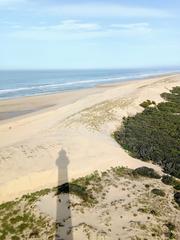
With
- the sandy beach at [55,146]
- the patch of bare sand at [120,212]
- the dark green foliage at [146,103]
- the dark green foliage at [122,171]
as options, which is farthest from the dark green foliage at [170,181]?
the dark green foliage at [146,103]

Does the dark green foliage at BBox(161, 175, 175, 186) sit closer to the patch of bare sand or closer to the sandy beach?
the patch of bare sand

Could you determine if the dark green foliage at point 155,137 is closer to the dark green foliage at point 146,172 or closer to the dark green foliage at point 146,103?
the dark green foliage at point 146,172

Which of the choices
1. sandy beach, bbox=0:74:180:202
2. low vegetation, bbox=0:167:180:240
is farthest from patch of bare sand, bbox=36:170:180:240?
sandy beach, bbox=0:74:180:202

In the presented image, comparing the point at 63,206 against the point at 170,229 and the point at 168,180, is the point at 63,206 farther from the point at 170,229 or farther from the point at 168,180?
the point at 168,180

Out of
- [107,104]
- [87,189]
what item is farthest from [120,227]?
[107,104]

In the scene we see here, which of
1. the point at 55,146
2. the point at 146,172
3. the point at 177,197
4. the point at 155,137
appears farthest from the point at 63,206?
the point at 155,137
